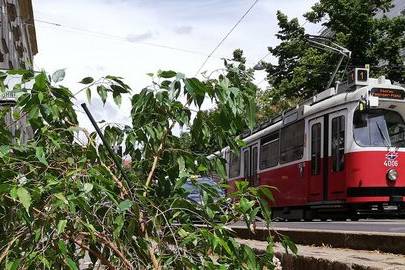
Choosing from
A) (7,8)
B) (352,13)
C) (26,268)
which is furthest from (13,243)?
(352,13)

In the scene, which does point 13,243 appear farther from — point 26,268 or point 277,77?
point 277,77

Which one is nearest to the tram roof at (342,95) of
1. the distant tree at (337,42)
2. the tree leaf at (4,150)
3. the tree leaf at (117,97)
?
the tree leaf at (117,97)

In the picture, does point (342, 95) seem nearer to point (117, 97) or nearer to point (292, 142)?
point (292, 142)

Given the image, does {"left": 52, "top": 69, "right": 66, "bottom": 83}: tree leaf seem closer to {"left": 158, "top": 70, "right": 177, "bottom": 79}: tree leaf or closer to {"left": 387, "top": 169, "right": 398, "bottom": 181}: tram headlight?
{"left": 158, "top": 70, "right": 177, "bottom": 79}: tree leaf

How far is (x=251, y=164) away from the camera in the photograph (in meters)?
20.8

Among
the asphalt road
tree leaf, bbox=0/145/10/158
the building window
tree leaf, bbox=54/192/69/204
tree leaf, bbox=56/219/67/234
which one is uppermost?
tree leaf, bbox=0/145/10/158

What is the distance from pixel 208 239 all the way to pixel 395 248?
2964 mm

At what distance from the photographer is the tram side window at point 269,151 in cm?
1795

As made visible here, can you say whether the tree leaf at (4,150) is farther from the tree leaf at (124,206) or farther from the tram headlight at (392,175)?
the tram headlight at (392,175)

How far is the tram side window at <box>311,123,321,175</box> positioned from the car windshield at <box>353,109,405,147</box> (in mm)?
1263

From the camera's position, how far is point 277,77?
116 feet

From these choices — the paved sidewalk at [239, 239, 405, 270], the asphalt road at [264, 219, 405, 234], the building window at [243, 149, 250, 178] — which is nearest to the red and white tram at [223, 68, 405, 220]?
the asphalt road at [264, 219, 405, 234]

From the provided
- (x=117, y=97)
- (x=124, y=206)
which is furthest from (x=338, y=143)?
(x=124, y=206)

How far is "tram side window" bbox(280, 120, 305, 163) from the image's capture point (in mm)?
15961
